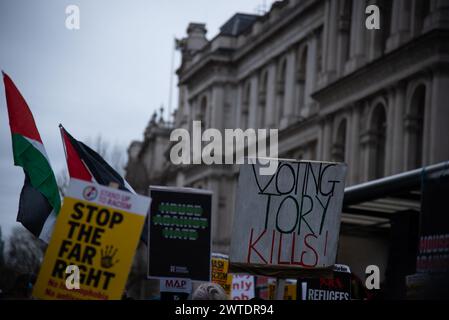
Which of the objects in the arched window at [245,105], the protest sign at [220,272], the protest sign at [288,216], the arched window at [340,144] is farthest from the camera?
the arched window at [245,105]

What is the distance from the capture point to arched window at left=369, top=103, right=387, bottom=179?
4166cm

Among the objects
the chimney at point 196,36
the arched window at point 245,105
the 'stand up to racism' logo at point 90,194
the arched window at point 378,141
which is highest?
the chimney at point 196,36

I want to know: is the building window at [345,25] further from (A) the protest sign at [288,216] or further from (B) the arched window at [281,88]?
(A) the protest sign at [288,216]

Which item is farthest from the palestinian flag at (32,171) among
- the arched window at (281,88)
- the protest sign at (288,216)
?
the arched window at (281,88)

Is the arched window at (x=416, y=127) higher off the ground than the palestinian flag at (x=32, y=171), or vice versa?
the arched window at (x=416, y=127)

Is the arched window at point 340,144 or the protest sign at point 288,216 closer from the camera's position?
the protest sign at point 288,216

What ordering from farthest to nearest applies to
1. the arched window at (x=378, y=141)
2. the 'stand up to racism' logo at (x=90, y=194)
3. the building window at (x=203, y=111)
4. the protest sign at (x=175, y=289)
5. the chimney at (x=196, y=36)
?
the chimney at (x=196, y=36) < the building window at (x=203, y=111) < the arched window at (x=378, y=141) < the protest sign at (x=175, y=289) < the 'stand up to racism' logo at (x=90, y=194)

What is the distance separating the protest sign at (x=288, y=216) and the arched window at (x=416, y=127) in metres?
26.6

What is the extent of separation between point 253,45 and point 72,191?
2006 inches

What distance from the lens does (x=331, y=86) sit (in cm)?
4481

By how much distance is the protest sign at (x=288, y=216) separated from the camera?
11.6 metres

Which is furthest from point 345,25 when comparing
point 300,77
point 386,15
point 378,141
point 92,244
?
point 92,244

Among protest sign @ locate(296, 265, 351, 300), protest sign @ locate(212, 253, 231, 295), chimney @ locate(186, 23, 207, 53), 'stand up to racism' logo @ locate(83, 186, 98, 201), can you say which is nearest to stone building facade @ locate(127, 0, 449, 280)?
chimney @ locate(186, 23, 207, 53)
